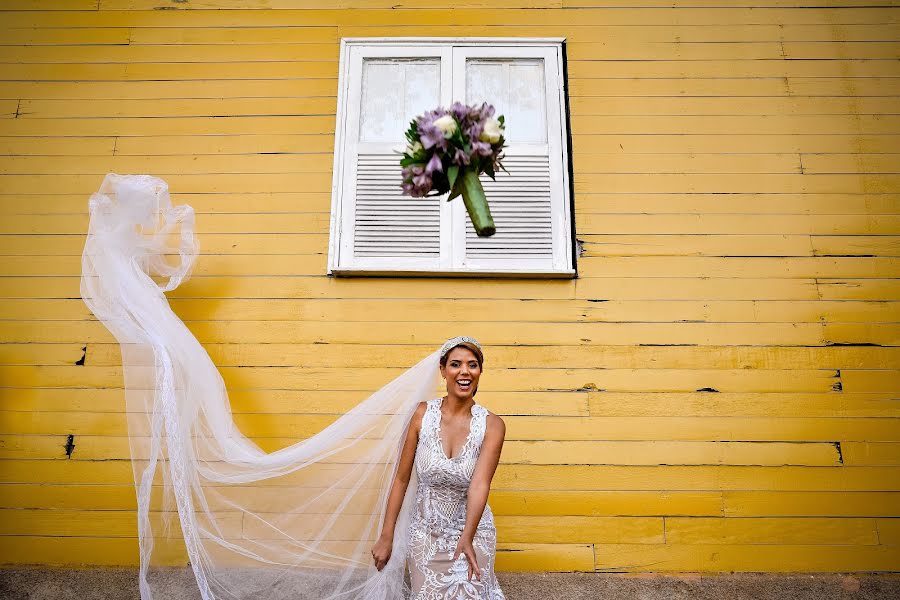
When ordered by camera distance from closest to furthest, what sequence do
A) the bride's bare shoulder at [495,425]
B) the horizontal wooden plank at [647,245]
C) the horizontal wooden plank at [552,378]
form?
1. the bride's bare shoulder at [495,425]
2. the horizontal wooden plank at [552,378]
3. the horizontal wooden plank at [647,245]

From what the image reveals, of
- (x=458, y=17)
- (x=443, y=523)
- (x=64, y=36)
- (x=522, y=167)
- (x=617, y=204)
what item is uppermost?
(x=458, y=17)

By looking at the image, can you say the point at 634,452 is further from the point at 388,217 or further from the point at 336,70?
the point at 336,70

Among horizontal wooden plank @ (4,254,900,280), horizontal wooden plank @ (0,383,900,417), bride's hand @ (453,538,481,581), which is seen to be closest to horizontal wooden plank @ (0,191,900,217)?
horizontal wooden plank @ (4,254,900,280)

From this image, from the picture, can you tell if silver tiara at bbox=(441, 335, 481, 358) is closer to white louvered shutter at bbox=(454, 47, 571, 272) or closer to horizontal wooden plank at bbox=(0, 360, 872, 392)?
horizontal wooden plank at bbox=(0, 360, 872, 392)

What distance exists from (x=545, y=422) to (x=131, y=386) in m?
Result: 2.15

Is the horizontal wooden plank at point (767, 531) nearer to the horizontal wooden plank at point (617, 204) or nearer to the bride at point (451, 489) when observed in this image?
the bride at point (451, 489)

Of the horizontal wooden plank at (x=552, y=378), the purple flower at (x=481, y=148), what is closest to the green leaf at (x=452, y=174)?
the purple flower at (x=481, y=148)

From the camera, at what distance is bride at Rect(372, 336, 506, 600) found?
2.76m

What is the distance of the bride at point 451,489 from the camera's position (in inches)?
109

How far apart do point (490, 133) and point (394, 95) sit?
174cm

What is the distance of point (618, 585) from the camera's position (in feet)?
11.2

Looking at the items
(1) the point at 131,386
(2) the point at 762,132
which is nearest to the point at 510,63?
(2) the point at 762,132

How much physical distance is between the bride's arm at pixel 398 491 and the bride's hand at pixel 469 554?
33 cm

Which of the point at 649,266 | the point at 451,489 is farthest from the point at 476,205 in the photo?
the point at 649,266
